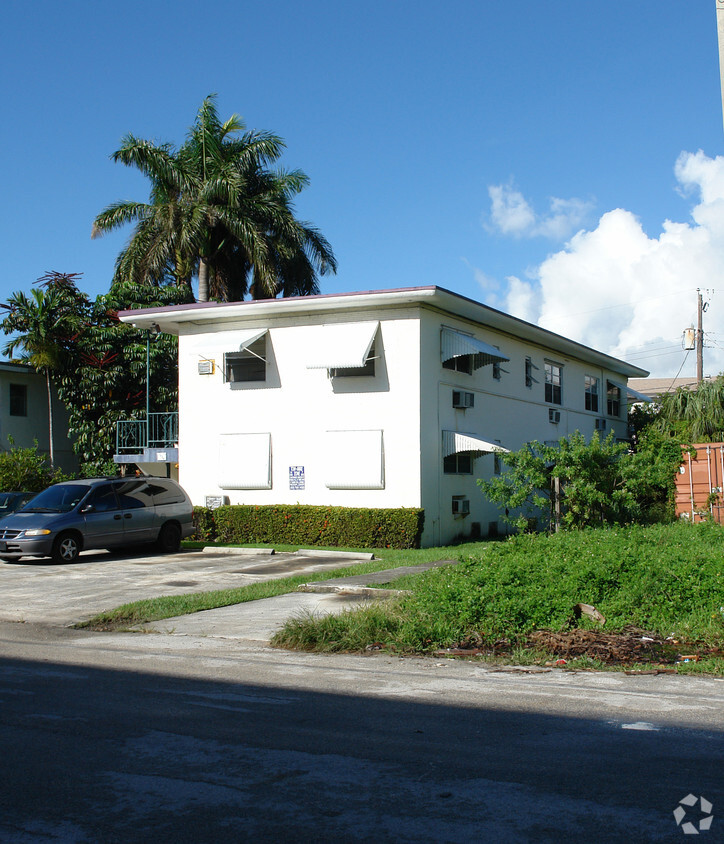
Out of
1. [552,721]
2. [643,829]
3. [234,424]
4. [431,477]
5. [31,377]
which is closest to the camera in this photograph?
[643,829]

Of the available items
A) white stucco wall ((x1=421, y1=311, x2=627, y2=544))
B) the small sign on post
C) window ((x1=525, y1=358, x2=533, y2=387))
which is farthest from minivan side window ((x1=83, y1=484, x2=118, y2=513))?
window ((x1=525, y1=358, x2=533, y2=387))

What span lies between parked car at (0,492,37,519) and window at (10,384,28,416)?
12362mm

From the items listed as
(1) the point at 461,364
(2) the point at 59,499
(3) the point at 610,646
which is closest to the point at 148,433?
(2) the point at 59,499

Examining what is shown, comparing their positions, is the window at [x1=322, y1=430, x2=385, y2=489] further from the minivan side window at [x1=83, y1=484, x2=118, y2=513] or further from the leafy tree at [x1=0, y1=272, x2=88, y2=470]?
the leafy tree at [x1=0, y1=272, x2=88, y2=470]

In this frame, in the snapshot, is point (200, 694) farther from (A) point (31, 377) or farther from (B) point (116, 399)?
(A) point (31, 377)

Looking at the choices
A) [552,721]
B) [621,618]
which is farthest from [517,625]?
[552,721]

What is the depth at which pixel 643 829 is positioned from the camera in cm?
389

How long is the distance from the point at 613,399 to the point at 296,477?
16.9 metres

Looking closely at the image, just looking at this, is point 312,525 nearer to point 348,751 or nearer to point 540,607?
point 540,607

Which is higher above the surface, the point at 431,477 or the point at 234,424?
the point at 234,424

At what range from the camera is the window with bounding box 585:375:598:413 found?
3159 cm

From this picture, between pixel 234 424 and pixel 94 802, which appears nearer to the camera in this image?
pixel 94 802

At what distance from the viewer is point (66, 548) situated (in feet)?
57.9

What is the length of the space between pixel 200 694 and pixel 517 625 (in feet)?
11.6
